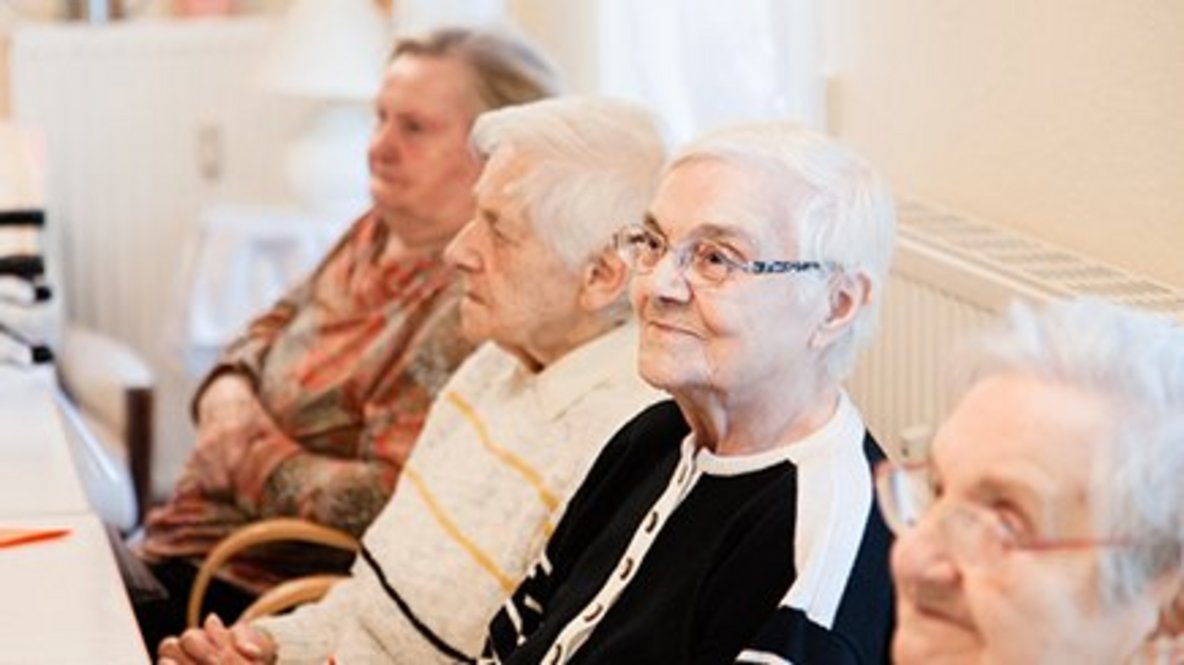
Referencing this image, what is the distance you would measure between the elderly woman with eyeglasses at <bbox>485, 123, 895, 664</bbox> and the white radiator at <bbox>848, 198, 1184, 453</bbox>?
329 mm

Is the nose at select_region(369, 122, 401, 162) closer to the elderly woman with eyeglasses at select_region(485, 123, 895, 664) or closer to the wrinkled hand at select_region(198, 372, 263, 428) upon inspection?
the wrinkled hand at select_region(198, 372, 263, 428)

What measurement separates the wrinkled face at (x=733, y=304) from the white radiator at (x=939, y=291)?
0.38m

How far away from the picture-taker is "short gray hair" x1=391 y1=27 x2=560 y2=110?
10.7ft

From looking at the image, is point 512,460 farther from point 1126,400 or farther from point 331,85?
point 331,85

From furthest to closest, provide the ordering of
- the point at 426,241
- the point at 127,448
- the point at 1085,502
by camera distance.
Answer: the point at 127,448 → the point at 426,241 → the point at 1085,502

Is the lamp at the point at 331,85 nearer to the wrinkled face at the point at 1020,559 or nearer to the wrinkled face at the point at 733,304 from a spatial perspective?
the wrinkled face at the point at 733,304

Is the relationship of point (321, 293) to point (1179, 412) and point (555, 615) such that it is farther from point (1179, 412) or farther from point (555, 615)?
point (1179, 412)

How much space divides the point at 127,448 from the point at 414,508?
186cm

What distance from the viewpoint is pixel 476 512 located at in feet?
8.78

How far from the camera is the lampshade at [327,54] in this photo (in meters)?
4.91

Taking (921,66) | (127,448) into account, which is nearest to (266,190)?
(127,448)

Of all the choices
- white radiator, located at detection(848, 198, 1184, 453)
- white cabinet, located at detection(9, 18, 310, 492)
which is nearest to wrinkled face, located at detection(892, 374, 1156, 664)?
white radiator, located at detection(848, 198, 1184, 453)

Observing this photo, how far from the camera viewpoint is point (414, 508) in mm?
2791

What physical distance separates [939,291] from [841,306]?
0.53 metres
